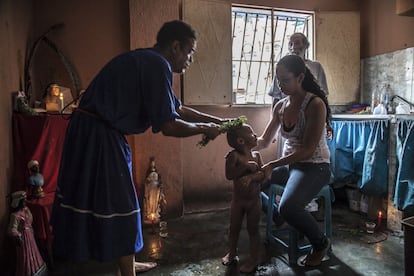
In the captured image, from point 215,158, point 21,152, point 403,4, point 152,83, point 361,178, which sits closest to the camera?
point 152,83

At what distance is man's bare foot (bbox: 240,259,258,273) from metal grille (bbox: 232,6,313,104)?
2086 millimetres

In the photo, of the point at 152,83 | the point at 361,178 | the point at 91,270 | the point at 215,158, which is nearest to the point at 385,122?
the point at 361,178

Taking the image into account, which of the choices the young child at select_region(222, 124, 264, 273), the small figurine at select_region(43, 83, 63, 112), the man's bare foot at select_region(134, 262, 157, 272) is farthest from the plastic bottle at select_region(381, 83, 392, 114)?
the small figurine at select_region(43, 83, 63, 112)

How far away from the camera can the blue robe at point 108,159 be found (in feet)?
4.65

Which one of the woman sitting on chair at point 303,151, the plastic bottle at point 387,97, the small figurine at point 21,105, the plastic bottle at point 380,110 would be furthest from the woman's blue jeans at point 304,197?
the small figurine at point 21,105

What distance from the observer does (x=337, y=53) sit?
3814 mm

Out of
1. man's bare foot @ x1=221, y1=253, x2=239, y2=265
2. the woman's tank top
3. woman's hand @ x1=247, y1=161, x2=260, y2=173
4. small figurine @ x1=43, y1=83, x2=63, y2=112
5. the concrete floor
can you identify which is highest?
small figurine @ x1=43, y1=83, x2=63, y2=112

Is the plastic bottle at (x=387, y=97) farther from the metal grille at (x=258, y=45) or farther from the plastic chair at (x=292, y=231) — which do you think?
the plastic chair at (x=292, y=231)

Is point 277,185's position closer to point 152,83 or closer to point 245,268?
point 245,268

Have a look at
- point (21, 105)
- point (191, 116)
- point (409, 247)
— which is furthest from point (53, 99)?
point (409, 247)

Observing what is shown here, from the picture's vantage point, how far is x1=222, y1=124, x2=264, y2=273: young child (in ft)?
6.63

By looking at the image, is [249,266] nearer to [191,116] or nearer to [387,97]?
[191,116]

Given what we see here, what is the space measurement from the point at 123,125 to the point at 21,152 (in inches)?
50.5

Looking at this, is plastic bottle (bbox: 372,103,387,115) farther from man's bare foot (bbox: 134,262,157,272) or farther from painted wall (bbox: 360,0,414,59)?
man's bare foot (bbox: 134,262,157,272)
